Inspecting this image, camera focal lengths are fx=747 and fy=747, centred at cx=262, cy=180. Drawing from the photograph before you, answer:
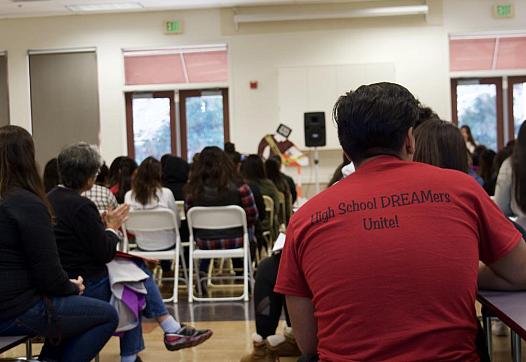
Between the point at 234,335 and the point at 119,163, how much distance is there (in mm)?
3017

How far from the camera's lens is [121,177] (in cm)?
702

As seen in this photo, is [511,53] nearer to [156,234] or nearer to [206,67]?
[206,67]

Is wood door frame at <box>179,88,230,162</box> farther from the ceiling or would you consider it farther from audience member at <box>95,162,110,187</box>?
audience member at <box>95,162,110,187</box>

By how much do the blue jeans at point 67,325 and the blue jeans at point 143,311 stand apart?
38cm

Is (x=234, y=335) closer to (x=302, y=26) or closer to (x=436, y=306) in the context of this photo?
(x=436, y=306)

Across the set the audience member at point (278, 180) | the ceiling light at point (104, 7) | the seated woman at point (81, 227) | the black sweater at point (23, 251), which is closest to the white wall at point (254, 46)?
the ceiling light at point (104, 7)

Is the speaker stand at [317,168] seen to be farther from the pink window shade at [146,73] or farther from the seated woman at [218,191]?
the seated woman at [218,191]

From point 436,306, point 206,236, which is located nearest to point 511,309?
point 436,306

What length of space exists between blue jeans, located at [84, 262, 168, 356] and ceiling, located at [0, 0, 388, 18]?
7605mm

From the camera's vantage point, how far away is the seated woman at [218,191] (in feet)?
19.6

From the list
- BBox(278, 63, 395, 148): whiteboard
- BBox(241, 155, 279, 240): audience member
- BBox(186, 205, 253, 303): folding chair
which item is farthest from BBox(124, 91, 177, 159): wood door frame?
BBox(186, 205, 253, 303): folding chair

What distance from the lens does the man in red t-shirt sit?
1.57m

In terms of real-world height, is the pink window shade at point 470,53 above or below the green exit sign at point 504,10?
below

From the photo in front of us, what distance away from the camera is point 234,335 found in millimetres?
4785
